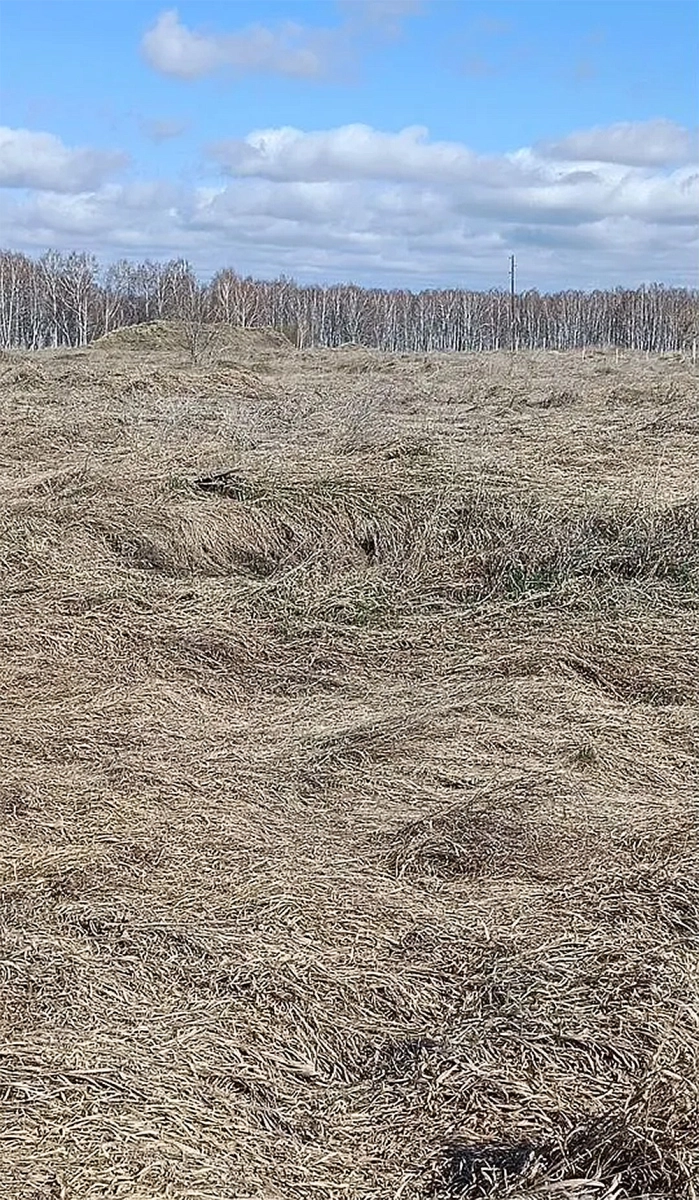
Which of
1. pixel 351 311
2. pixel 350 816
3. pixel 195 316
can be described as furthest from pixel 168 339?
pixel 351 311

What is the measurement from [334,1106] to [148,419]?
27.0 ft

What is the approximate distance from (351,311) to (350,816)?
63.3 m

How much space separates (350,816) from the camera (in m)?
3.95

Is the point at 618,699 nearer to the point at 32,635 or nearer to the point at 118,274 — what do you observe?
the point at 32,635

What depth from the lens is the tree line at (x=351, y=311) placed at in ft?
173

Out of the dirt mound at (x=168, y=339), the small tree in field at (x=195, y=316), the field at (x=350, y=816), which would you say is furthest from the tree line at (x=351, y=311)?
the field at (x=350, y=816)

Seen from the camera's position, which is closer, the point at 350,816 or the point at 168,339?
the point at 350,816

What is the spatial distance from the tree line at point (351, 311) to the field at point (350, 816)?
40510mm

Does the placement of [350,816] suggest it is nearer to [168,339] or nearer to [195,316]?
[168,339]

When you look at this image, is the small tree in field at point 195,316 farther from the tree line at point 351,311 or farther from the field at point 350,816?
the field at point 350,816

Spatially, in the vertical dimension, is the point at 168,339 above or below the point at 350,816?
above

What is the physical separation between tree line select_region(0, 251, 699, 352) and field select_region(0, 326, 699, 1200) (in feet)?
133

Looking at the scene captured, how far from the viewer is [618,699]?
514cm

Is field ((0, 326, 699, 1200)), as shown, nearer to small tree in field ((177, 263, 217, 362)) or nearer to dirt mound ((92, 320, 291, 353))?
small tree in field ((177, 263, 217, 362))
